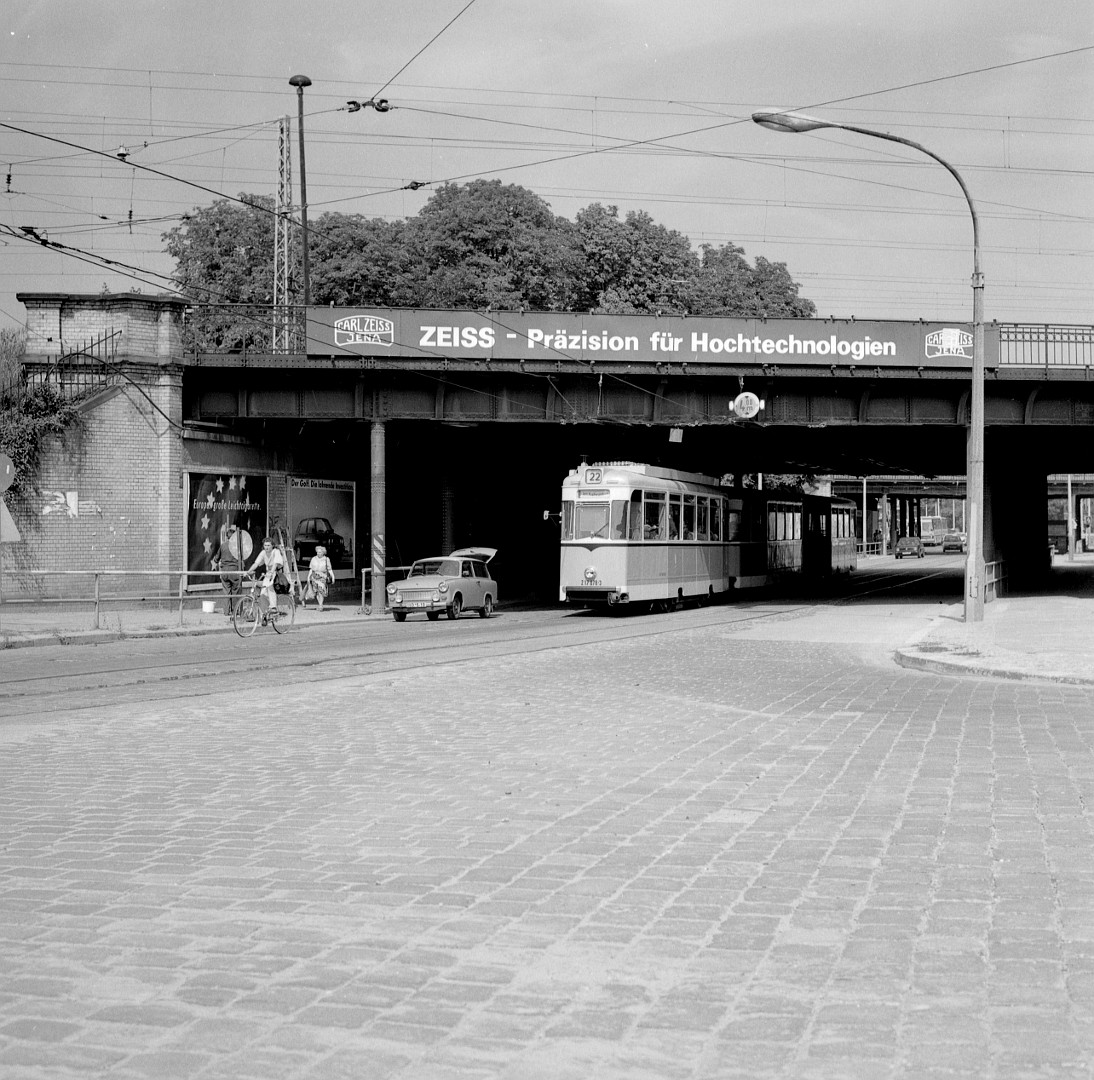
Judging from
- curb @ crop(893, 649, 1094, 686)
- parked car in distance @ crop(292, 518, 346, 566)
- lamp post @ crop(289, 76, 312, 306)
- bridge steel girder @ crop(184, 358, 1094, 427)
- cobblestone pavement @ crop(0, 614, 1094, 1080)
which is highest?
lamp post @ crop(289, 76, 312, 306)

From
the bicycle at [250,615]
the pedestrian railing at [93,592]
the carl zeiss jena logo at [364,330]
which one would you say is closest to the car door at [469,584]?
the pedestrian railing at [93,592]

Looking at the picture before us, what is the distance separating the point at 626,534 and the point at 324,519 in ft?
35.5

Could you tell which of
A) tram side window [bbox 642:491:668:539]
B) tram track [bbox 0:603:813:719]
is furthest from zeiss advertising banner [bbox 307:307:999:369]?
tram track [bbox 0:603:813:719]

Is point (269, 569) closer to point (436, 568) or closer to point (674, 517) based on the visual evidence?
point (436, 568)

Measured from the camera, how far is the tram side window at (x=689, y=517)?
3706cm

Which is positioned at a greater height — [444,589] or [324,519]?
[324,519]

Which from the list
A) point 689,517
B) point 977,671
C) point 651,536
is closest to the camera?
point 977,671

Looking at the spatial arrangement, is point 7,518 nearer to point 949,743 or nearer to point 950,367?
point 949,743

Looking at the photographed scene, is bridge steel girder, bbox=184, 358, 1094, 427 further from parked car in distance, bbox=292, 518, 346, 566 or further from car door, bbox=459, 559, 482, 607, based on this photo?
car door, bbox=459, 559, 482, 607

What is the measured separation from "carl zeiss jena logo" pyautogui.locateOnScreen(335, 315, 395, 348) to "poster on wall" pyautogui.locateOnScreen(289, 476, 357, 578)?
516 cm

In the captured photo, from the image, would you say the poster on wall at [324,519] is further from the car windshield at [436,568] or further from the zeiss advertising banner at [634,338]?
the car windshield at [436,568]

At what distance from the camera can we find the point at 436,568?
33812 millimetres

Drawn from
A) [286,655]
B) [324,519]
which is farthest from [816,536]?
[286,655]

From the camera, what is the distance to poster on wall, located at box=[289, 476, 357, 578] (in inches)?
1533
